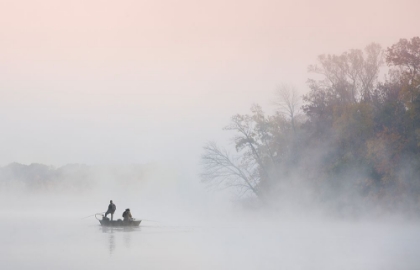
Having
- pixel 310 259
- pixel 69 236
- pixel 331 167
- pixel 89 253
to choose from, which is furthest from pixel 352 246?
pixel 331 167

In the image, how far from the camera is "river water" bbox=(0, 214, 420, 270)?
24.0 meters

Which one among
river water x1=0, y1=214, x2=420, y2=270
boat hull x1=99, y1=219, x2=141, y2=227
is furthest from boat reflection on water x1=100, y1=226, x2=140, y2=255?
boat hull x1=99, y1=219, x2=141, y2=227

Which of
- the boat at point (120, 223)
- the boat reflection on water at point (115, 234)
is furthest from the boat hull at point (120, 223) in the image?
the boat reflection on water at point (115, 234)

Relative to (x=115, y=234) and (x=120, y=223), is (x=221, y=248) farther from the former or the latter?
(x=120, y=223)

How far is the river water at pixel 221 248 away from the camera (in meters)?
24.0

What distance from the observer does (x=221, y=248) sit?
31672mm

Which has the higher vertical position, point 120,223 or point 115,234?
point 120,223

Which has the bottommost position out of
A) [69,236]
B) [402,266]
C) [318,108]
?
[402,266]

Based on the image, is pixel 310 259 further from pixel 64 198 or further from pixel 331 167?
pixel 64 198

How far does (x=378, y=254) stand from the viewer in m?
27.3

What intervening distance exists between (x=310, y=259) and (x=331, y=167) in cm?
2556

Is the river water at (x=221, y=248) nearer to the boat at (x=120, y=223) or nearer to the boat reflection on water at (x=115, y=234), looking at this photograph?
the boat reflection on water at (x=115, y=234)

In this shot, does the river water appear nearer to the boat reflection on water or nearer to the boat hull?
the boat reflection on water

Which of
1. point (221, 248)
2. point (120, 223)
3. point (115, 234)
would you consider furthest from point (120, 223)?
point (221, 248)
